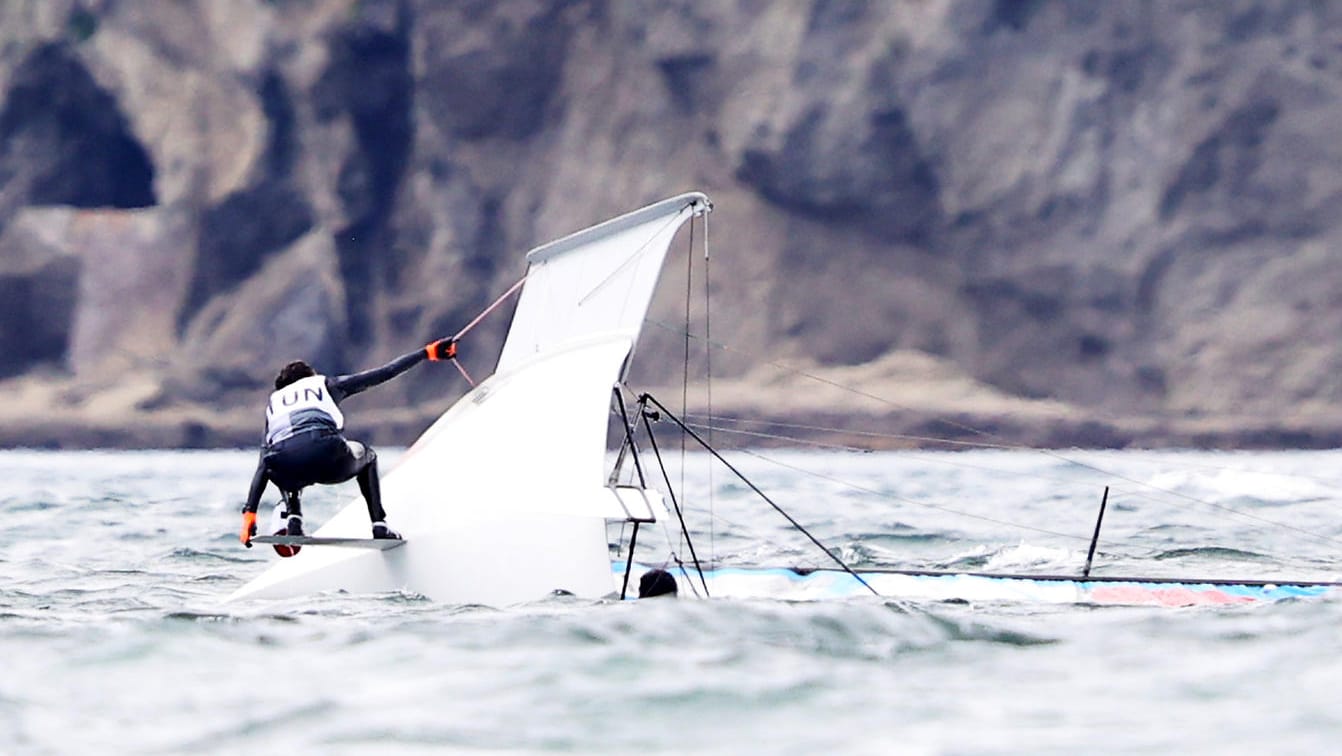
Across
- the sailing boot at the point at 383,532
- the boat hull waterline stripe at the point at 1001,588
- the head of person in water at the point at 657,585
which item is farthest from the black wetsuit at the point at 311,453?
the boat hull waterline stripe at the point at 1001,588

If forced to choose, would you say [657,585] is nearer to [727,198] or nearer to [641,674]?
[641,674]

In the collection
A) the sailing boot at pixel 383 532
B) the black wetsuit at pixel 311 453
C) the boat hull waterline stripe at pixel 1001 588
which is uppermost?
the black wetsuit at pixel 311 453

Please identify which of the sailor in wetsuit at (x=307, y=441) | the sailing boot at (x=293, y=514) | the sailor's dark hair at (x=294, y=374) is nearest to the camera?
the sailor in wetsuit at (x=307, y=441)

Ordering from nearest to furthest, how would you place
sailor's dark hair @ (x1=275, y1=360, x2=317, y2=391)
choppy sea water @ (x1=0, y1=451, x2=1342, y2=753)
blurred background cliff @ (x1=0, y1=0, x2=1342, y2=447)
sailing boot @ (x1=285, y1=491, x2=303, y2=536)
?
choppy sea water @ (x1=0, y1=451, x2=1342, y2=753), sailing boot @ (x1=285, y1=491, x2=303, y2=536), sailor's dark hair @ (x1=275, y1=360, x2=317, y2=391), blurred background cliff @ (x1=0, y1=0, x2=1342, y2=447)

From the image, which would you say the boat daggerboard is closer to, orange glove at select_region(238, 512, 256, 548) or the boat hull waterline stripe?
orange glove at select_region(238, 512, 256, 548)

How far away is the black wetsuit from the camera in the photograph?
9.16 metres

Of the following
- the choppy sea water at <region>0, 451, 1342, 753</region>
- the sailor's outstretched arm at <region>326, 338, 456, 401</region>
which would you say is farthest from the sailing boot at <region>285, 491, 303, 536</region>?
the sailor's outstretched arm at <region>326, 338, 456, 401</region>

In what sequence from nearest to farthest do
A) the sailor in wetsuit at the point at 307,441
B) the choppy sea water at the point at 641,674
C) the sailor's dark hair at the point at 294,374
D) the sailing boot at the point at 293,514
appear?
the choppy sea water at the point at 641,674 → the sailor in wetsuit at the point at 307,441 → the sailing boot at the point at 293,514 → the sailor's dark hair at the point at 294,374

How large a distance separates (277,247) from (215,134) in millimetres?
3792

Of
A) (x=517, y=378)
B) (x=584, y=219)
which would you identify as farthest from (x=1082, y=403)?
(x=517, y=378)

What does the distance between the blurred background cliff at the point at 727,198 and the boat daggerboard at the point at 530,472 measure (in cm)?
3468

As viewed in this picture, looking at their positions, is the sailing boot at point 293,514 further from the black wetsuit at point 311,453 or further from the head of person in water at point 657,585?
the head of person in water at point 657,585

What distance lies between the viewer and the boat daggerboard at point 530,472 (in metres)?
9.25

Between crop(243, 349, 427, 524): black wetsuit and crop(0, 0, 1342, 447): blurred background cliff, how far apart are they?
35670mm
